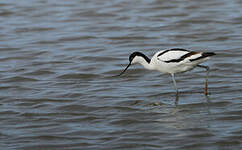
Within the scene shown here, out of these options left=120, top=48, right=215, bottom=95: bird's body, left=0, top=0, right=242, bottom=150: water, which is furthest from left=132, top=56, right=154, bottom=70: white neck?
left=0, top=0, right=242, bottom=150: water

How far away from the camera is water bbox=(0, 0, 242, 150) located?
7.07 meters

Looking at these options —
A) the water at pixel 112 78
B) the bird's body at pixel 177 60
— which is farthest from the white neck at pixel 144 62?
the water at pixel 112 78

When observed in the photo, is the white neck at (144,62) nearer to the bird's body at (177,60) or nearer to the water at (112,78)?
the bird's body at (177,60)

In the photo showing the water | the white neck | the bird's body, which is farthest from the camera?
the white neck

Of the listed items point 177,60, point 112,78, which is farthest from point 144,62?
point 112,78

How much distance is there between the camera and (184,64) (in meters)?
8.95

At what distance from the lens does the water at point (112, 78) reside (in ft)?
23.2

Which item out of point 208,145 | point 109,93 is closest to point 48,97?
point 109,93

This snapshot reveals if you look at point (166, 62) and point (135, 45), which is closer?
point (166, 62)

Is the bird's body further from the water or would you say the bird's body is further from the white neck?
the water

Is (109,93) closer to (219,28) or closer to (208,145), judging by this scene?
(208,145)

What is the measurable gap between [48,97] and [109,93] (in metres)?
0.87

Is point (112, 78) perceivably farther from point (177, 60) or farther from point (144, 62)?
point (177, 60)

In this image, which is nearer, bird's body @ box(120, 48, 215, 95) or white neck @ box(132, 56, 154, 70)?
bird's body @ box(120, 48, 215, 95)
